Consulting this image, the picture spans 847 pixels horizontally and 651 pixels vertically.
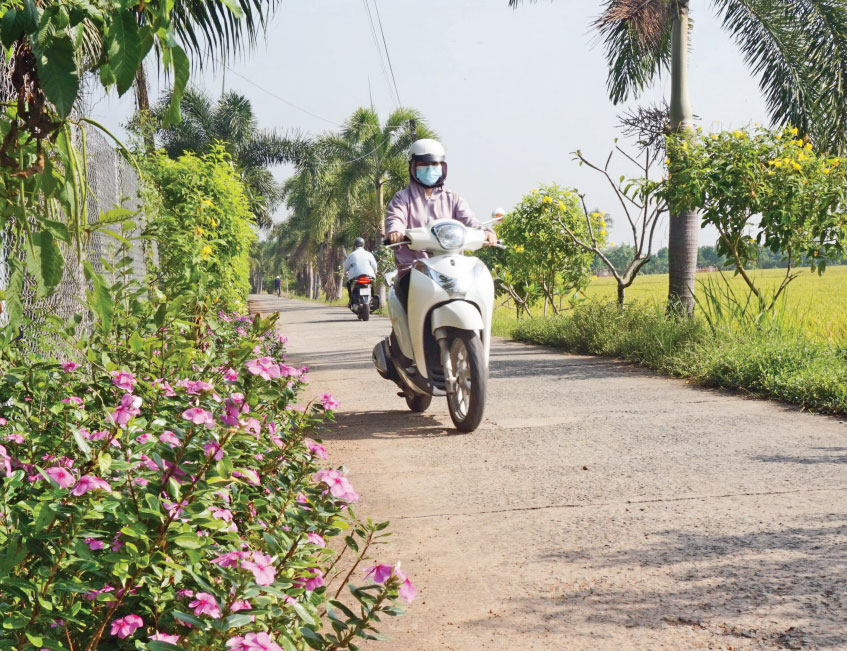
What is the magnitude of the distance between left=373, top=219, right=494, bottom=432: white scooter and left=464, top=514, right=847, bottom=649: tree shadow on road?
2.36 metres

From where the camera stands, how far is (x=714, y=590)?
9.38 ft

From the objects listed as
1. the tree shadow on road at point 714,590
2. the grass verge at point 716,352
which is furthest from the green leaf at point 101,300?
the grass verge at point 716,352

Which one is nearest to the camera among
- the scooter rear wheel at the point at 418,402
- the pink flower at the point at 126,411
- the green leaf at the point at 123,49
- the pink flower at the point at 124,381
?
the green leaf at the point at 123,49

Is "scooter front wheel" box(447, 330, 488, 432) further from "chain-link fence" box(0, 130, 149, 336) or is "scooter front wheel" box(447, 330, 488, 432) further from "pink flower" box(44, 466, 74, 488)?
"pink flower" box(44, 466, 74, 488)

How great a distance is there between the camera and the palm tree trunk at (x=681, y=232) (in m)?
10.5

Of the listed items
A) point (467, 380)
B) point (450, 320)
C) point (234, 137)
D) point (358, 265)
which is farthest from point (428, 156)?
point (234, 137)

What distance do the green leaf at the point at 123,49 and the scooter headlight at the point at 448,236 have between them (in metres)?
4.70

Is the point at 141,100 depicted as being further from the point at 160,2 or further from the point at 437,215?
the point at 160,2

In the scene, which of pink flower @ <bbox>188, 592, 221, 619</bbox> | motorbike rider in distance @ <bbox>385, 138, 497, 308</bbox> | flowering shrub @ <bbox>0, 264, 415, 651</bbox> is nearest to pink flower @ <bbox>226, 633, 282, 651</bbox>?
flowering shrub @ <bbox>0, 264, 415, 651</bbox>

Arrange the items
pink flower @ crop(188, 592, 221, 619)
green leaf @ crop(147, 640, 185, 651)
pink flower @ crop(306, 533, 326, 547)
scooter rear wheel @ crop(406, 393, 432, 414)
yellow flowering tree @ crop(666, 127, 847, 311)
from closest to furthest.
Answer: green leaf @ crop(147, 640, 185, 651), pink flower @ crop(188, 592, 221, 619), pink flower @ crop(306, 533, 326, 547), scooter rear wheel @ crop(406, 393, 432, 414), yellow flowering tree @ crop(666, 127, 847, 311)

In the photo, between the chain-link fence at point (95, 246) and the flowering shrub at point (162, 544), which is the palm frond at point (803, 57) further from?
the flowering shrub at point (162, 544)

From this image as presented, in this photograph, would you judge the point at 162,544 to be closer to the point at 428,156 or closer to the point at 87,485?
the point at 87,485

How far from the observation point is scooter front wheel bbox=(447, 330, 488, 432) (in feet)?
18.2

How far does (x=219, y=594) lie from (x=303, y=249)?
82.5 m
